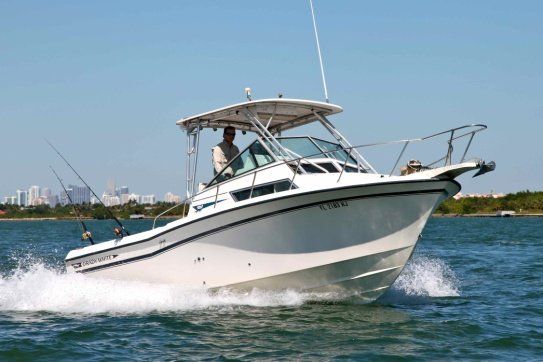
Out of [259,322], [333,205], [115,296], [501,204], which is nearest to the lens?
[259,322]

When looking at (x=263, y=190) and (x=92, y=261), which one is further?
(x=92, y=261)

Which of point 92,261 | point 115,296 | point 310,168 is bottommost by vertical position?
point 115,296

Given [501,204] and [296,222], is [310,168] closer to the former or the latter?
[296,222]

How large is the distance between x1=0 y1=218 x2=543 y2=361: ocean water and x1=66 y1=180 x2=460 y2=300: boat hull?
31 centimetres

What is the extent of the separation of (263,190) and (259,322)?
2.11 m

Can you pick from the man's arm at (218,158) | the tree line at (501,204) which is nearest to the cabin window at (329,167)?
the man's arm at (218,158)

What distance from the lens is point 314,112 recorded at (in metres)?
13.1

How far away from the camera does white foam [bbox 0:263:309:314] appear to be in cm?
1177

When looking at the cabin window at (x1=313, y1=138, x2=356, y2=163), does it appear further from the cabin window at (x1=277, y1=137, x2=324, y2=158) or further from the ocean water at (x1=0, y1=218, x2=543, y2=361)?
the ocean water at (x1=0, y1=218, x2=543, y2=361)

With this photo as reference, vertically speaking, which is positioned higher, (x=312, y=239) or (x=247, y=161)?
(x=247, y=161)

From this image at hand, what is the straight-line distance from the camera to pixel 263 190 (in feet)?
38.4

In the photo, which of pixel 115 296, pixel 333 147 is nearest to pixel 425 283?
pixel 333 147

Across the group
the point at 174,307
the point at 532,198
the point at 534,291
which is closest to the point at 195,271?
the point at 174,307

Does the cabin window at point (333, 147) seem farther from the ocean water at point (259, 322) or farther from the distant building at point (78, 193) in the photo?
the distant building at point (78, 193)
